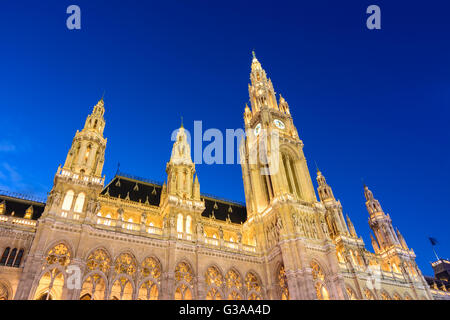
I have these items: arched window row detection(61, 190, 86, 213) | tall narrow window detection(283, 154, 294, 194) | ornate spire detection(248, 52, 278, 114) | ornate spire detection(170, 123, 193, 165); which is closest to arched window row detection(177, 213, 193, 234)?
ornate spire detection(170, 123, 193, 165)

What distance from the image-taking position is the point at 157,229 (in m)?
37.8

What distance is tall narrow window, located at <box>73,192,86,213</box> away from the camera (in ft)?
Answer: 116

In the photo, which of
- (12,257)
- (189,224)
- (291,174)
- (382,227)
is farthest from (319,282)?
(382,227)

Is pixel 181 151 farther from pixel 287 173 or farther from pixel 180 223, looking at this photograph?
pixel 287 173

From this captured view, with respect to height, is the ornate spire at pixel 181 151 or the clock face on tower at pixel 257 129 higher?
the clock face on tower at pixel 257 129

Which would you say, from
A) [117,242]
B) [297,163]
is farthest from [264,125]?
[117,242]

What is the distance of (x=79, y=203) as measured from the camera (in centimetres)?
3578

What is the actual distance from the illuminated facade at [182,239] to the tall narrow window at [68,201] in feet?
0.38

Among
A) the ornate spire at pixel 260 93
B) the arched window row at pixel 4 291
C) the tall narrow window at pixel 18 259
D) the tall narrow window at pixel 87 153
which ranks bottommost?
the arched window row at pixel 4 291

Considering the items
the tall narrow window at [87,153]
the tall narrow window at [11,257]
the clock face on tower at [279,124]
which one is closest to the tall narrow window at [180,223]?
the tall narrow window at [87,153]

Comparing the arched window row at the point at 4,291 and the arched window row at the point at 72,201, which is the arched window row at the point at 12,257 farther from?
the arched window row at the point at 72,201

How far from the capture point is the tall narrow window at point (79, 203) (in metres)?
35.2

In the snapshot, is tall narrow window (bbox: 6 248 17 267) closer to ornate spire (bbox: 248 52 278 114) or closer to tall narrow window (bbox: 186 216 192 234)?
tall narrow window (bbox: 186 216 192 234)
